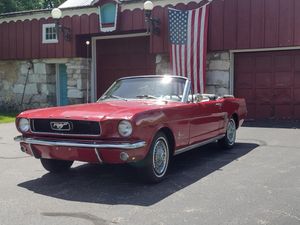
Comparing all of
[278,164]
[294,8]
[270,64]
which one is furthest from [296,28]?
[278,164]

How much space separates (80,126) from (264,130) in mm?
6865

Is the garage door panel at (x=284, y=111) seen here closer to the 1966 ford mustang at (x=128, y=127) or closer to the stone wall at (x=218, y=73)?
the stone wall at (x=218, y=73)

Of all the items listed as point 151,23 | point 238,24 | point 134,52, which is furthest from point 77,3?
point 238,24

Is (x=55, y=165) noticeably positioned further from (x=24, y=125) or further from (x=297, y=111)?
(x=297, y=111)

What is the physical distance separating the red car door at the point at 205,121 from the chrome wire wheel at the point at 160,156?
0.80m

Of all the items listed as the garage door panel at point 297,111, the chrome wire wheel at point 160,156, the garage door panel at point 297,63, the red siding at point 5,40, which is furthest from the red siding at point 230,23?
the red siding at point 5,40

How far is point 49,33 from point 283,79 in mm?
8891

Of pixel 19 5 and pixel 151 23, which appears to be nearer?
pixel 151 23

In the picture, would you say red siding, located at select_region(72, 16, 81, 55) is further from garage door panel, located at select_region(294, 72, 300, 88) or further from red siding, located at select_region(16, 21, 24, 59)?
garage door panel, located at select_region(294, 72, 300, 88)

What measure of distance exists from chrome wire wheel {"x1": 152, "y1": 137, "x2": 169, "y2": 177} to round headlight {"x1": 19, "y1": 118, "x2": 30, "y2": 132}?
167 cm

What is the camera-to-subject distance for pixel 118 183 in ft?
18.7

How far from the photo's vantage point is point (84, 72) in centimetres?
1658

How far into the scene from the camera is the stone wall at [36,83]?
54.1 ft

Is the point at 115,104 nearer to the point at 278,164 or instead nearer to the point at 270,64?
the point at 278,164
